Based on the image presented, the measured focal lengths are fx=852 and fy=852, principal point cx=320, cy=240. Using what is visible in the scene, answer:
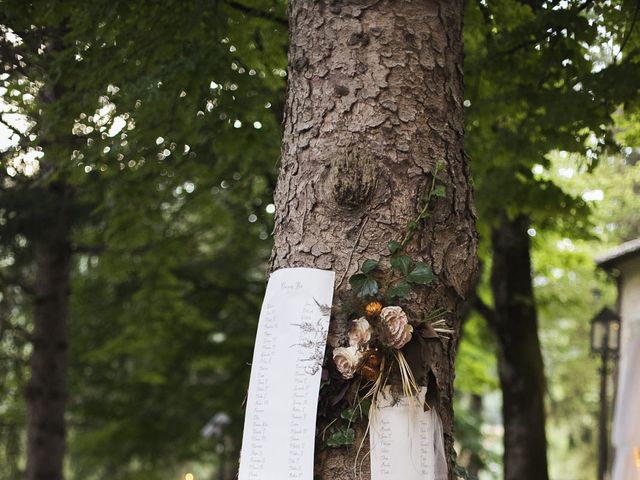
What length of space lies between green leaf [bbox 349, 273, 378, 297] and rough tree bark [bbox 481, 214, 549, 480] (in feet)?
20.6

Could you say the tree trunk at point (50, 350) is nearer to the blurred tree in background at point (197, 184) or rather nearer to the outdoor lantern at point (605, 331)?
the blurred tree in background at point (197, 184)

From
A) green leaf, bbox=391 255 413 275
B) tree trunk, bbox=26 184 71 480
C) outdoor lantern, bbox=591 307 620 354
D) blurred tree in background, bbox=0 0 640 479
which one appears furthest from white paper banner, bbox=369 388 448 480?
outdoor lantern, bbox=591 307 620 354

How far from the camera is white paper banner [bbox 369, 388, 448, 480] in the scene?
2.58 meters

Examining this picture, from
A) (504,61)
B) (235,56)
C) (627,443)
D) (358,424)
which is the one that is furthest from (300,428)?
(627,443)

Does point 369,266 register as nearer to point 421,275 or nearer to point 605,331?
point 421,275

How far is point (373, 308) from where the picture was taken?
262 centimetres

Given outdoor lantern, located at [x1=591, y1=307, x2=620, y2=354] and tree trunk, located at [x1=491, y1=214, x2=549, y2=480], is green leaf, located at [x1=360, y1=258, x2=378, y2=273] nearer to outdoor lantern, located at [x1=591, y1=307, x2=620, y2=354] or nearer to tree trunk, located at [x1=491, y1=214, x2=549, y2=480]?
tree trunk, located at [x1=491, y1=214, x2=549, y2=480]

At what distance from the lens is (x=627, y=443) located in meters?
7.01

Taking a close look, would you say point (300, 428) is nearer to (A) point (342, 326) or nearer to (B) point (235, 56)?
(A) point (342, 326)

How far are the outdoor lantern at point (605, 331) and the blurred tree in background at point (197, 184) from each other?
119 cm

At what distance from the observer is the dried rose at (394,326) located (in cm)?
259

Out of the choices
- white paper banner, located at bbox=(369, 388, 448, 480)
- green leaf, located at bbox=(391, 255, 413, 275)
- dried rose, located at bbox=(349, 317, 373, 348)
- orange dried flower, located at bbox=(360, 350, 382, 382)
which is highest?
green leaf, located at bbox=(391, 255, 413, 275)

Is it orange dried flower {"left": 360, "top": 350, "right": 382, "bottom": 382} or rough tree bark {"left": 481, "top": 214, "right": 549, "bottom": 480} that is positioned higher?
rough tree bark {"left": 481, "top": 214, "right": 549, "bottom": 480}

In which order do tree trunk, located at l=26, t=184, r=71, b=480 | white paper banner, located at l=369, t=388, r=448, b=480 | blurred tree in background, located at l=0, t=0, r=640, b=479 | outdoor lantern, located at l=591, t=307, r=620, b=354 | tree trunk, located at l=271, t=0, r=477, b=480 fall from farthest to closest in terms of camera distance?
outdoor lantern, located at l=591, t=307, r=620, b=354 → tree trunk, located at l=26, t=184, r=71, b=480 → blurred tree in background, located at l=0, t=0, r=640, b=479 → tree trunk, located at l=271, t=0, r=477, b=480 → white paper banner, located at l=369, t=388, r=448, b=480
